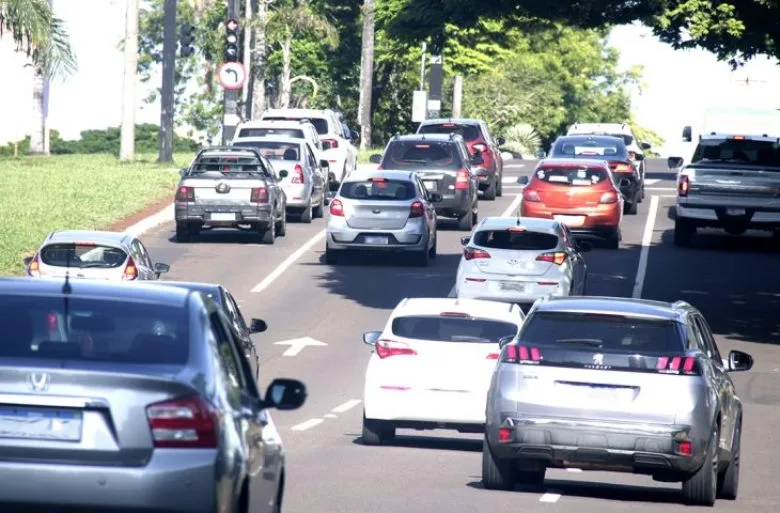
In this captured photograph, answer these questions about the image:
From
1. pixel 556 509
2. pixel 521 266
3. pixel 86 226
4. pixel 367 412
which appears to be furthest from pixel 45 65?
pixel 556 509

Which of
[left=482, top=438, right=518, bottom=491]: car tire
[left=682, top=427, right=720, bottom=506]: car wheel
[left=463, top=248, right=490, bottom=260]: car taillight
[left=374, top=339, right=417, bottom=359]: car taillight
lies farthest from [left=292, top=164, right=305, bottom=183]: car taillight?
[left=682, top=427, right=720, bottom=506]: car wheel

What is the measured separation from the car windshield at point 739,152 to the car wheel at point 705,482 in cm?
2312

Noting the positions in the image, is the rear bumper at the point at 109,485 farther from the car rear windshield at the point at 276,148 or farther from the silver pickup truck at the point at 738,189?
the car rear windshield at the point at 276,148

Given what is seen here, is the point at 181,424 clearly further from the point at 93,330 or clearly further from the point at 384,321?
the point at 384,321

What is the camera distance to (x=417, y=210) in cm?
3456

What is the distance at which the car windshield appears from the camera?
3725 cm

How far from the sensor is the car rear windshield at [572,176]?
3712 cm

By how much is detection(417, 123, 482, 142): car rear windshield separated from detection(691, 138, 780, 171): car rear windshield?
28.5 feet

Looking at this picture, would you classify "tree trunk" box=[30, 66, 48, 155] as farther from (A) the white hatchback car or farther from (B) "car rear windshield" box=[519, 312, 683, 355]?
(B) "car rear windshield" box=[519, 312, 683, 355]

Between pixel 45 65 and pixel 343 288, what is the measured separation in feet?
23.9

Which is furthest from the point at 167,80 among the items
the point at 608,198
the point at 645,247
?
the point at 608,198

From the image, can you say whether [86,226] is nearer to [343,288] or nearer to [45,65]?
[45,65]

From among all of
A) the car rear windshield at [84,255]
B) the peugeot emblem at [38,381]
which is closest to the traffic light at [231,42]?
the car rear windshield at [84,255]

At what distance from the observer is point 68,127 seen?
10775cm
